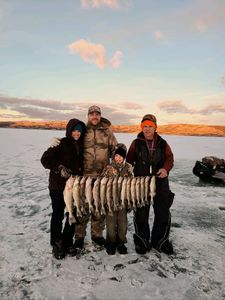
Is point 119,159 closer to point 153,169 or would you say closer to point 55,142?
point 153,169

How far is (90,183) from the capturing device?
488 centimetres

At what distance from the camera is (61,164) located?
536 cm

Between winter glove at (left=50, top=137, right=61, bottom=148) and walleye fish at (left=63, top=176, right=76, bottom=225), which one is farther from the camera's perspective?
winter glove at (left=50, top=137, right=61, bottom=148)

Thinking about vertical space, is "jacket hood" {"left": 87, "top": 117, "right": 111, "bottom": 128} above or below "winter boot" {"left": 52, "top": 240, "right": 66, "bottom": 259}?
above

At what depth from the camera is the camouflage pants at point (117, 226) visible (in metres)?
5.55

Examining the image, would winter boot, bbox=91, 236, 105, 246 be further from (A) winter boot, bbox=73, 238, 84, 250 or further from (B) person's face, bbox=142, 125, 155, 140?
(B) person's face, bbox=142, 125, 155, 140

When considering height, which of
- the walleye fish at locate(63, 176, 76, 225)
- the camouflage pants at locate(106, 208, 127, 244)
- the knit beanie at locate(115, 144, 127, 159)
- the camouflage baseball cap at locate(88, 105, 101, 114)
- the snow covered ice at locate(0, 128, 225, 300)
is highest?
the camouflage baseball cap at locate(88, 105, 101, 114)

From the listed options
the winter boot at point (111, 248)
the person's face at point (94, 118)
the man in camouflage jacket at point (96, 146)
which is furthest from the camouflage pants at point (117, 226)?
the person's face at point (94, 118)

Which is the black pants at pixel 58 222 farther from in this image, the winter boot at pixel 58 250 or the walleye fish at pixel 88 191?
the walleye fish at pixel 88 191

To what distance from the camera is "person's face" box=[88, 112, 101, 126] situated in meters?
5.51

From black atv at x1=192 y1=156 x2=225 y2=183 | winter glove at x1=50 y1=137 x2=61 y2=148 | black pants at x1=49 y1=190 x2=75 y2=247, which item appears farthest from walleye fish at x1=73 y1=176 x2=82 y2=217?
black atv at x1=192 y1=156 x2=225 y2=183

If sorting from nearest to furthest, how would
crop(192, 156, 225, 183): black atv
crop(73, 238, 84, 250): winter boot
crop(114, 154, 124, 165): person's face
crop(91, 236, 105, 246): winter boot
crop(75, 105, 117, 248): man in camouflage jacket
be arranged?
crop(114, 154, 124, 165): person's face < crop(75, 105, 117, 248): man in camouflage jacket < crop(73, 238, 84, 250): winter boot < crop(91, 236, 105, 246): winter boot < crop(192, 156, 225, 183): black atv

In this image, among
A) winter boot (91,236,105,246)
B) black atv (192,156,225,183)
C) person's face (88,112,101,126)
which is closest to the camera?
person's face (88,112,101,126)

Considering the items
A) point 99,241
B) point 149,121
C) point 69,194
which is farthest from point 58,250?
point 149,121
